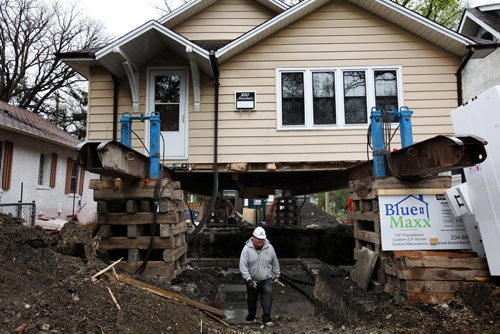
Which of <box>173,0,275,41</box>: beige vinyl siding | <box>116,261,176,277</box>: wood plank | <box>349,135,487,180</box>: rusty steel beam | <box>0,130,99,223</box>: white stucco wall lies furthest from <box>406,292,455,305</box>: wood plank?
<box>0,130,99,223</box>: white stucco wall

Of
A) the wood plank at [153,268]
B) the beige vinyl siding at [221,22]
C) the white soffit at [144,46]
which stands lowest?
the wood plank at [153,268]

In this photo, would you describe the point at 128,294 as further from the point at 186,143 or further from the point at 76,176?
the point at 76,176

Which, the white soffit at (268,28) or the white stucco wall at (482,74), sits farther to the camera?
the white stucco wall at (482,74)

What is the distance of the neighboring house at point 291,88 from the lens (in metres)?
9.25

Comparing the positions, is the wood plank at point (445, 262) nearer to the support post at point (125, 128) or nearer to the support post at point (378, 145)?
the support post at point (378, 145)

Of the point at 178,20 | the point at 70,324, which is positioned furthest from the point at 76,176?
the point at 70,324

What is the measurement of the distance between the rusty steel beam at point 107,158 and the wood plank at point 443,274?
400 cm

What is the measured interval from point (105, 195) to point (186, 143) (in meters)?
3.19

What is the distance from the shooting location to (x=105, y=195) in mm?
6391

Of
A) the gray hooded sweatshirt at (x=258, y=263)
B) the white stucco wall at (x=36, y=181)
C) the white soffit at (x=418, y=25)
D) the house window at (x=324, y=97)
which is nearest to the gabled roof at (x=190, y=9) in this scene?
the white soffit at (x=418, y=25)

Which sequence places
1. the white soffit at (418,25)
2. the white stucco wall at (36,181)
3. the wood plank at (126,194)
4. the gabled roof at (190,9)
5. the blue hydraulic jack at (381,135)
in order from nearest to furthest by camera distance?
the blue hydraulic jack at (381,135), the wood plank at (126,194), the white soffit at (418,25), the gabled roof at (190,9), the white stucco wall at (36,181)

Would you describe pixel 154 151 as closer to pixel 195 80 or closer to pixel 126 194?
pixel 126 194

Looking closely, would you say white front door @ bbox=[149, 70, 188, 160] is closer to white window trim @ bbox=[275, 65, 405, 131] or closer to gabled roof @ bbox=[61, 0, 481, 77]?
gabled roof @ bbox=[61, 0, 481, 77]

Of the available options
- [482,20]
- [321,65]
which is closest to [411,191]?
[321,65]
